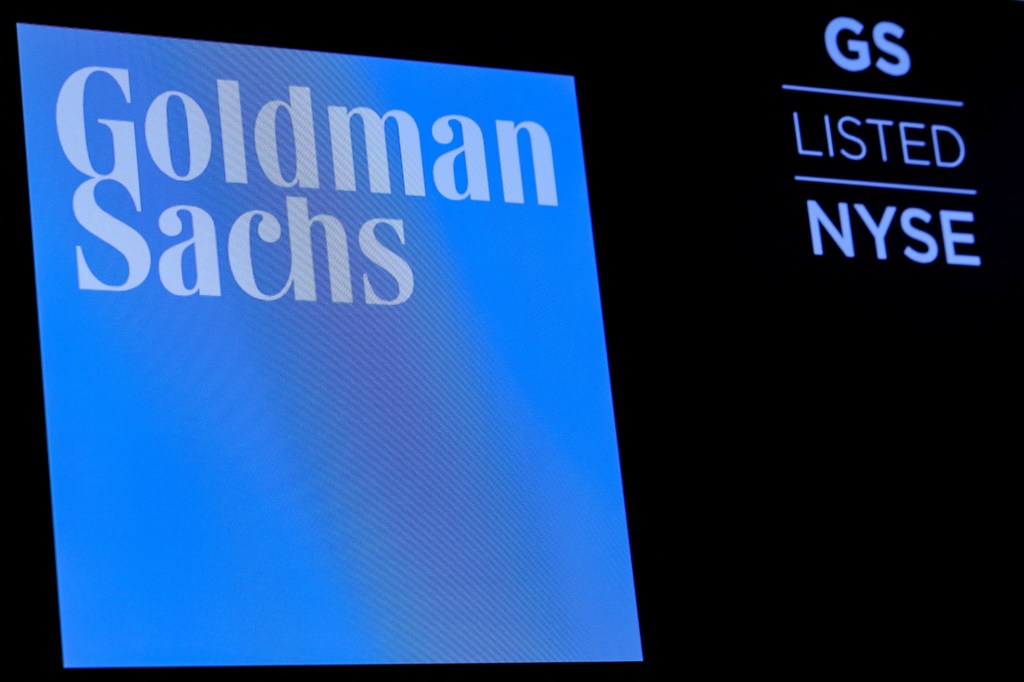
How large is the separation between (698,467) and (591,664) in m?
0.46

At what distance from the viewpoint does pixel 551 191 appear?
3771 mm

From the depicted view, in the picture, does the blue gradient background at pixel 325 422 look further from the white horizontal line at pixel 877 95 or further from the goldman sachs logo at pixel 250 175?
the white horizontal line at pixel 877 95

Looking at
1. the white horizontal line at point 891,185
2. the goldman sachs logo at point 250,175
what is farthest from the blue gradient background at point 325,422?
the white horizontal line at point 891,185

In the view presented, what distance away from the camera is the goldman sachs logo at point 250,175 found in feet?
11.3

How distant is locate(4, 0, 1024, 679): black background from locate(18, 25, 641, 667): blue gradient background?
0.07 m

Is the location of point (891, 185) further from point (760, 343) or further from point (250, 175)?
point (250, 175)

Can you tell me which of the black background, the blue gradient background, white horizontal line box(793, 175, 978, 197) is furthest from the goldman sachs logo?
white horizontal line box(793, 175, 978, 197)

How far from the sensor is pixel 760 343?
383 centimetres

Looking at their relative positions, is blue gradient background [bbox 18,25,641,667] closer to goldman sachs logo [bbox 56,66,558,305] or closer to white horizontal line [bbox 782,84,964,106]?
goldman sachs logo [bbox 56,66,558,305]

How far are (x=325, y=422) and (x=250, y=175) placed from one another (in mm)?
462

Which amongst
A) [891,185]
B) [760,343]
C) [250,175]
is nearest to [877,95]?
[891,185]

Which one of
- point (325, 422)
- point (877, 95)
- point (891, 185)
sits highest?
point (877, 95)

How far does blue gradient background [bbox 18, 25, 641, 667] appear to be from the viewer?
10.6ft

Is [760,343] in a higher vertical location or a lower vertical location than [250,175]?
lower
